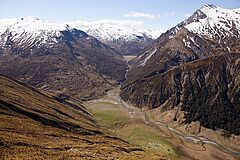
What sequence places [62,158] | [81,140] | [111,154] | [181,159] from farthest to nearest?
[181,159], [81,140], [111,154], [62,158]

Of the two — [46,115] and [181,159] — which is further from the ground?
[46,115]

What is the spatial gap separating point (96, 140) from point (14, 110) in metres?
36.2

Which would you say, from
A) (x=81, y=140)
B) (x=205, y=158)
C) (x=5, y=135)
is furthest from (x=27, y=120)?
(x=205, y=158)

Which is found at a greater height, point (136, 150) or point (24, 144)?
point (24, 144)

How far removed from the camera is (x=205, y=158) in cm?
19300

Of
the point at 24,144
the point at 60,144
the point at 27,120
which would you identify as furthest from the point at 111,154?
the point at 27,120

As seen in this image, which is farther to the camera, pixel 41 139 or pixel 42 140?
pixel 41 139

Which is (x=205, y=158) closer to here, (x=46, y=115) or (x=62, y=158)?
(x=46, y=115)

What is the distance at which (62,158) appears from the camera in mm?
106250

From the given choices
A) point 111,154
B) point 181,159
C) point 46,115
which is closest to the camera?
point 111,154

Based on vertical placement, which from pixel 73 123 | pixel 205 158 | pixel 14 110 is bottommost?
pixel 205 158

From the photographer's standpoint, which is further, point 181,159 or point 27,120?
point 181,159

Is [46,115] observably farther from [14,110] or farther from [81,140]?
[81,140]

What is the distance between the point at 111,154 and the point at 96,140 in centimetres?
3576
